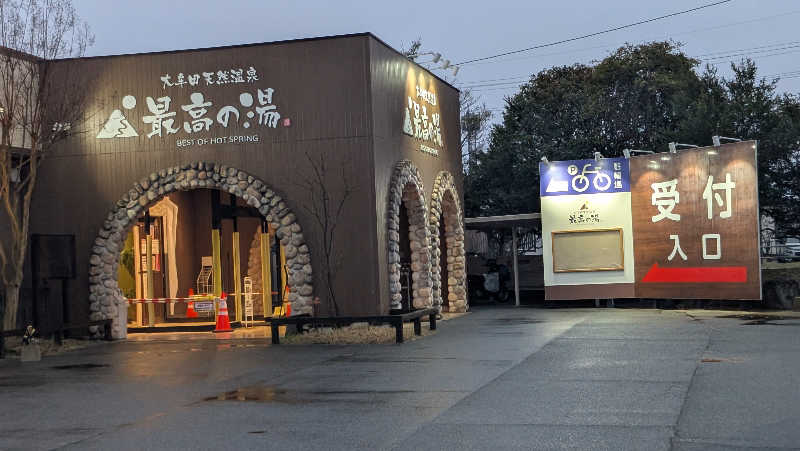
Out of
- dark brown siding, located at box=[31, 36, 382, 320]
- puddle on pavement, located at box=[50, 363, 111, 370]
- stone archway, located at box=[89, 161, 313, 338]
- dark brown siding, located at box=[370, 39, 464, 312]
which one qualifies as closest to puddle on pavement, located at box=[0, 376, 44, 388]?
puddle on pavement, located at box=[50, 363, 111, 370]

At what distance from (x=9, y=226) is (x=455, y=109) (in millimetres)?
12121

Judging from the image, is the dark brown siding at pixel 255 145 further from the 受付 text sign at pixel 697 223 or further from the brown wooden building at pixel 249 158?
the 受付 text sign at pixel 697 223

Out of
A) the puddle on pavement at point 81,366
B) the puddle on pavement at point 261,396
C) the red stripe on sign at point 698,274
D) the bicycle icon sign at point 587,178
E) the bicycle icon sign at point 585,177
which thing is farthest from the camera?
the bicycle icon sign at point 587,178

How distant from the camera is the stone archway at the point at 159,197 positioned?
786 inches

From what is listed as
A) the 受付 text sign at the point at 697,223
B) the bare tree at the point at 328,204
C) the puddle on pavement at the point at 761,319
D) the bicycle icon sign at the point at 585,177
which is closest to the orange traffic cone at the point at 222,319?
the bare tree at the point at 328,204

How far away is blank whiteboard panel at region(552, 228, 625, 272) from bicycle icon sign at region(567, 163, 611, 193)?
3.59 ft

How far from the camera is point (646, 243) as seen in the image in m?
24.9

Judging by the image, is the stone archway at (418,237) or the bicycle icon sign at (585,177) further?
the bicycle icon sign at (585,177)

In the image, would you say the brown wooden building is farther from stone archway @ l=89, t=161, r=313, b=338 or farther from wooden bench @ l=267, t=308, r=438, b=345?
wooden bench @ l=267, t=308, r=438, b=345

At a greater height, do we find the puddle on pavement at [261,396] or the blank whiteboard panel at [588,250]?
the blank whiteboard panel at [588,250]

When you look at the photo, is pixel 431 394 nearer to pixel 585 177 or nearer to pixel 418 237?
pixel 418 237

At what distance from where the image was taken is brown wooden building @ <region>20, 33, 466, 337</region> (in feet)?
65.5

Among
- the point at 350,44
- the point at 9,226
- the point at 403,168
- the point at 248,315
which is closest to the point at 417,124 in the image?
the point at 403,168

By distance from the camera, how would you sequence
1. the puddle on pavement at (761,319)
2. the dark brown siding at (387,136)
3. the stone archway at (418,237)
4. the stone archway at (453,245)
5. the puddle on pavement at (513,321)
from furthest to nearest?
the stone archway at (453,245) → the stone archway at (418,237) → the puddle on pavement at (513,321) → the dark brown siding at (387,136) → the puddle on pavement at (761,319)
